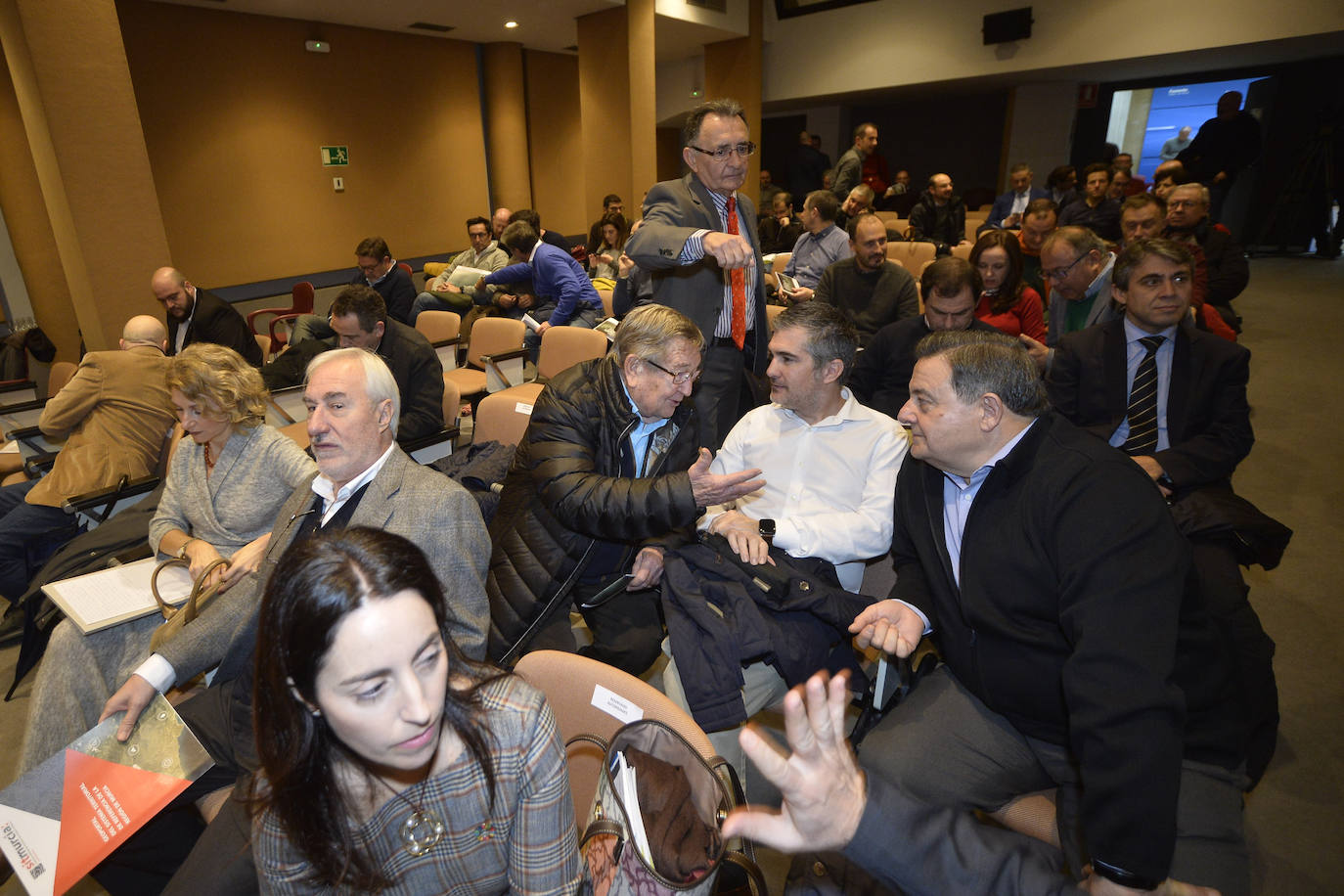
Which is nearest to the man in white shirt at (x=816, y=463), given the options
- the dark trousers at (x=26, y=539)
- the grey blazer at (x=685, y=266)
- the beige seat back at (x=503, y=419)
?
the grey blazer at (x=685, y=266)

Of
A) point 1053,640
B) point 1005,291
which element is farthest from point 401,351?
point 1005,291

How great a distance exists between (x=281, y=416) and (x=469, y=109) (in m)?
8.65

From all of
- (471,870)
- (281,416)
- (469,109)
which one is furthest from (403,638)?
(469,109)

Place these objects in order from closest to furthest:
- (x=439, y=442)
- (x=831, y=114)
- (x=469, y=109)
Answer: (x=439, y=442) < (x=469, y=109) < (x=831, y=114)

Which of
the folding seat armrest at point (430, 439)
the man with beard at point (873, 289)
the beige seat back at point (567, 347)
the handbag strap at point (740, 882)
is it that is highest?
the man with beard at point (873, 289)

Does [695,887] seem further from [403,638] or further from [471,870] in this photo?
[403,638]

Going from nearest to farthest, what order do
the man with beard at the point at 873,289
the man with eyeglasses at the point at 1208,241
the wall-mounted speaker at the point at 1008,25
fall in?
the man with beard at the point at 873,289, the man with eyeglasses at the point at 1208,241, the wall-mounted speaker at the point at 1008,25

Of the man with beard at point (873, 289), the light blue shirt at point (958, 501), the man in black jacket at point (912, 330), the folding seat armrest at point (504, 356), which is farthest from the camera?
the folding seat armrest at point (504, 356)

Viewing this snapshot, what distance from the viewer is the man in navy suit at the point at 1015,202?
A: 7.20 metres

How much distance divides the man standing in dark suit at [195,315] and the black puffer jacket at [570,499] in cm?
346

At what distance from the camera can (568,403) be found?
2.23 metres

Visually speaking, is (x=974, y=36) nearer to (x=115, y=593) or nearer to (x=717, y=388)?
(x=717, y=388)

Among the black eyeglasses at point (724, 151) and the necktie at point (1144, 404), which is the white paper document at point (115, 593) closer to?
the black eyeglasses at point (724, 151)

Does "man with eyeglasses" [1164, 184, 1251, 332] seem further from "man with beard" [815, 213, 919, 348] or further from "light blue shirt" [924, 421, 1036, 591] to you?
"light blue shirt" [924, 421, 1036, 591]
